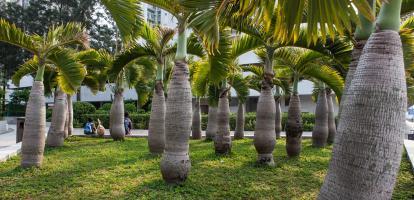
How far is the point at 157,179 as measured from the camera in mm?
7102

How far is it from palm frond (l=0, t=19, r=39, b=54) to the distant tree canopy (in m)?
23.9

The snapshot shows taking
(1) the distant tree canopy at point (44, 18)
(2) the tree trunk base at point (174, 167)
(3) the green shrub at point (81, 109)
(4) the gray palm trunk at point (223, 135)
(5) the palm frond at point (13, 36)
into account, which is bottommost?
(2) the tree trunk base at point (174, 167)

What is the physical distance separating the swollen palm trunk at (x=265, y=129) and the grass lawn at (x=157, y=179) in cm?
36

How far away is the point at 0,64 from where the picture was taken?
32844mm

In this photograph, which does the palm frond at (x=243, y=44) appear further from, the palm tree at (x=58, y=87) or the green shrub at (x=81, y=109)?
the green shrub at (x=81, y=109)

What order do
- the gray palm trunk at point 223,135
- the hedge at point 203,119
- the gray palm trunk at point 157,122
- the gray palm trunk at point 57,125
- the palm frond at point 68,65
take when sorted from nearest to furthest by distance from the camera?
the palm frond at point 68,65
the gray palm trunk at point 157,122
the gray palm trunk at point 223,135
the gray palm trunk at point 57,125
the hedge at point 203,119

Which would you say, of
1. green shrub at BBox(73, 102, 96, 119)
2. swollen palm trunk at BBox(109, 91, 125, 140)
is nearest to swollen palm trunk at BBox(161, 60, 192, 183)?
swollen palm trunk at BBox(109, 91, 125, 140)

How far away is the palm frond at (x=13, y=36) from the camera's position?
7.51 m

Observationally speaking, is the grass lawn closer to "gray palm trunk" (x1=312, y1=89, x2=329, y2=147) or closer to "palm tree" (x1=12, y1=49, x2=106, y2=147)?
"palm tree" (x1=12, y1=49, x2=106, y2=147)

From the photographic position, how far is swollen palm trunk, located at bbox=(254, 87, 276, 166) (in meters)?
8.50

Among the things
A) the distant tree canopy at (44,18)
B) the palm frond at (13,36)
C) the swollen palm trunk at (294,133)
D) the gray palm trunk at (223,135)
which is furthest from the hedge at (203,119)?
the palm frond at (13,36)

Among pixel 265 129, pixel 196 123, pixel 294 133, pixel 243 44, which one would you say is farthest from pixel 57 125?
pixel 294 133

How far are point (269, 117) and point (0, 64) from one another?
Answer: 31.3m

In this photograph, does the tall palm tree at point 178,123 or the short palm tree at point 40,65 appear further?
the short palm tree at point 40,65
